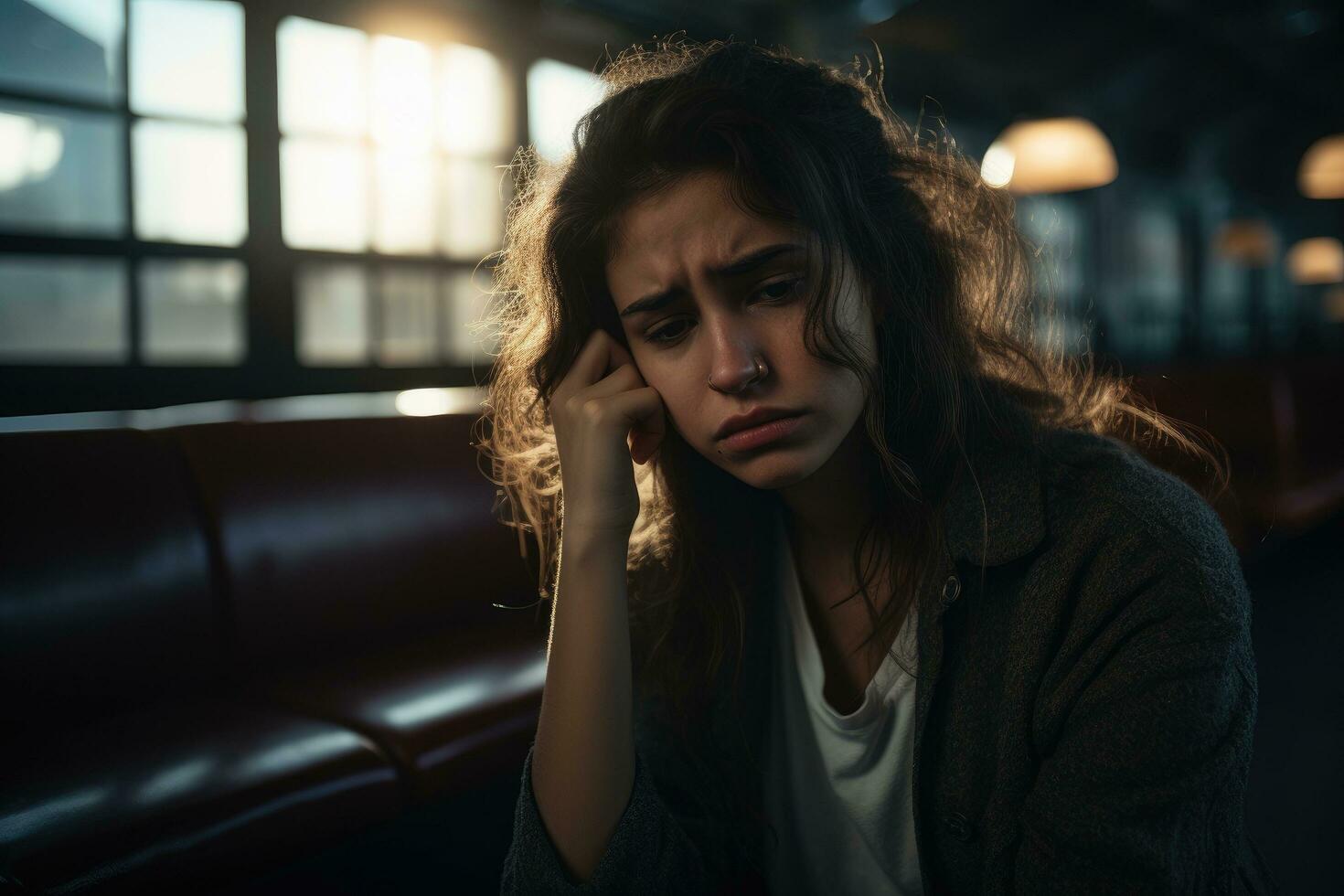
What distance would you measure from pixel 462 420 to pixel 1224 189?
13.6 metres

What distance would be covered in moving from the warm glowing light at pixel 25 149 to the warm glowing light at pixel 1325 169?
680 centimetres

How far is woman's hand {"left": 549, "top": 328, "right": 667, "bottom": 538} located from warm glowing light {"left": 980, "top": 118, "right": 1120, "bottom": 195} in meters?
3.18

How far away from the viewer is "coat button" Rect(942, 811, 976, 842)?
94 cm

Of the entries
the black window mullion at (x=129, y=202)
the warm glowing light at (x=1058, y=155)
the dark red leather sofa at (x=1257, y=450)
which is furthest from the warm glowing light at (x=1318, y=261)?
the black window mullion at (x=129, y=202)

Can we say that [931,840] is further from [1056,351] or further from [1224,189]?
[1224,189]

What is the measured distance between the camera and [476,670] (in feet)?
6.34

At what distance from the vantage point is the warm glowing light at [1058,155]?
3.88 metres

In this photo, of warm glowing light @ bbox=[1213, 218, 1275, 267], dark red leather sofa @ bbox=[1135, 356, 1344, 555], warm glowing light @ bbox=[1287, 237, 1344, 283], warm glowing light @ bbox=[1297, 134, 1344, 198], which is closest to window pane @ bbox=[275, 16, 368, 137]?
dark red leather sofa @ bbox=[1135, 356, 1344, 555]

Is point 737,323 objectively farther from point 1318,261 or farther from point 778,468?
point 1318,261

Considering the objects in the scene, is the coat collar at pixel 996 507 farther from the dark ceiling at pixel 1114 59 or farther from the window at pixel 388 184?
the dark ceiling at pixel 1114 59

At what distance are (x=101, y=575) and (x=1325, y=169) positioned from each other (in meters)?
6.96

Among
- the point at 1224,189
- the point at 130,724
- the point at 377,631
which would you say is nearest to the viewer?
the point at 130,724

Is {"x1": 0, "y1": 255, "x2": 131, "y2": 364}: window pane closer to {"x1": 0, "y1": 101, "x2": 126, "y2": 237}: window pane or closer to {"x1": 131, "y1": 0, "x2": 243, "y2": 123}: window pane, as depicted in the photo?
{"x1": 0, "y1": 101, "x2": 126, "y2": 237}: window pane

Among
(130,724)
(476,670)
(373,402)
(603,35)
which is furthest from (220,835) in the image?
Answer: (603,35)
